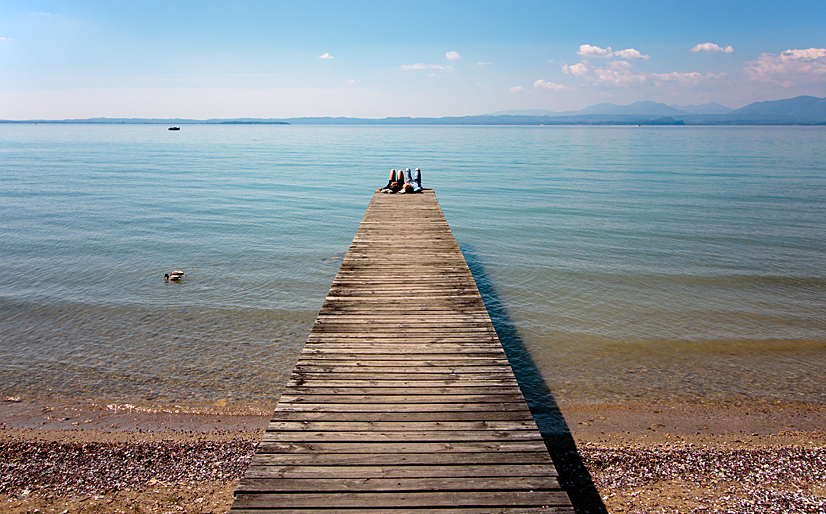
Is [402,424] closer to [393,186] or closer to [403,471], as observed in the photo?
[403,471]

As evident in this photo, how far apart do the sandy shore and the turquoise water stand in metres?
0.59

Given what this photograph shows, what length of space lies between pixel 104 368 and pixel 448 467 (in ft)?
27.2

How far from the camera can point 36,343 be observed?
10.2 m

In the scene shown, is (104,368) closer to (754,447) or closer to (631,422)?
(631,422)

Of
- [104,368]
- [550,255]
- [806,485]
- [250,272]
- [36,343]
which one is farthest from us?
[550,255]

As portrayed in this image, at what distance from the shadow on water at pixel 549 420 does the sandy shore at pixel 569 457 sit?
43 millimetres

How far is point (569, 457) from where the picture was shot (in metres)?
6.60

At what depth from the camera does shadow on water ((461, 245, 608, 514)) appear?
5.83 m

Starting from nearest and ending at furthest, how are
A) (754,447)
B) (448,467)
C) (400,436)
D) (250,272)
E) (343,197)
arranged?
(448,467) < (400,436) < (754,447) < (250,272) < (343,197)

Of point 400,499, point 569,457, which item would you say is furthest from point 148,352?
point 569,457

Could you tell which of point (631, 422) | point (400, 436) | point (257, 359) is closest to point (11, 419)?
point (257, 359)

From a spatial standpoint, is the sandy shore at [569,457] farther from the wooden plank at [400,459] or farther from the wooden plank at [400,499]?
the wooden plank at [400,499]

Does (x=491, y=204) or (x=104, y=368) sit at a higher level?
(x=491, y=204)

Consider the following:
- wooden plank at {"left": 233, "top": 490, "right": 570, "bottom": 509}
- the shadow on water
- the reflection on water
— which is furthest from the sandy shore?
wooden plank at {"left": 233, "top": 490, "right": 570, "bottom": 509}
